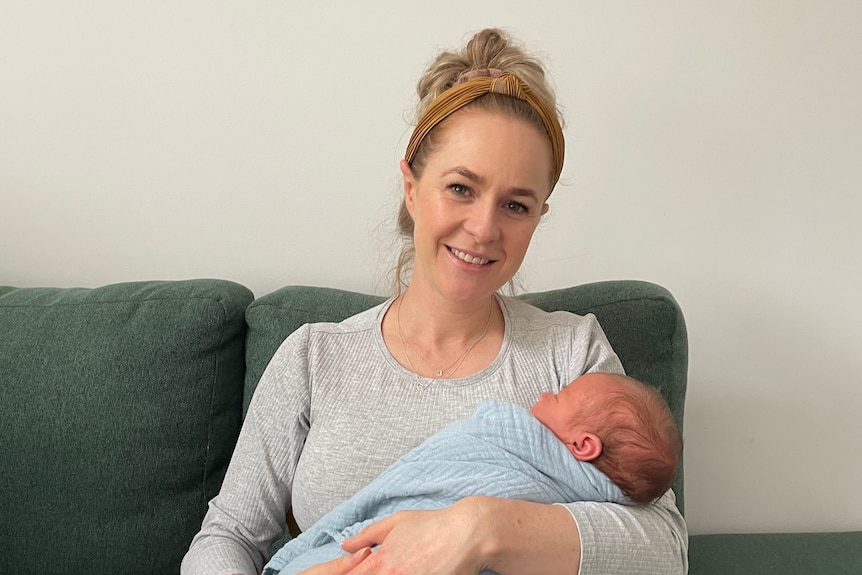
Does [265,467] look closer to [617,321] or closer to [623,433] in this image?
[623,433]

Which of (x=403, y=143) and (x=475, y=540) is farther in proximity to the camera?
(x=403, y=143)

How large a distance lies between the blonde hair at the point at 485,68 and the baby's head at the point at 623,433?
460 mm

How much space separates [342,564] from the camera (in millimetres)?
1161

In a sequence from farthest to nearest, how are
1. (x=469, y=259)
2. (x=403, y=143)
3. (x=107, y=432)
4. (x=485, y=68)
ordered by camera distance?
(x=403, y=143), (x=107, y=432), (x=485, y=68), (x=469, y=259)

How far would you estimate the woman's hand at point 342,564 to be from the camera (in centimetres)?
115

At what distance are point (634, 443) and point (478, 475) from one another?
246mm

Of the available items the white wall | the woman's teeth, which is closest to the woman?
the woman's teeth

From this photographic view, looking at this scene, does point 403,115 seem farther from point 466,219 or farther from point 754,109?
point 754,109

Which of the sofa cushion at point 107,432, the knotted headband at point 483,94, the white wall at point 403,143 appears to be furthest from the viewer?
the white wall at point 403,143

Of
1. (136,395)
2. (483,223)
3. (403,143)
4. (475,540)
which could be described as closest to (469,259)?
(483,223)

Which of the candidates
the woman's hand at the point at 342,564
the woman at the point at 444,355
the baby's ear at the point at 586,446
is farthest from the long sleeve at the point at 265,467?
the baby's ear at the point at 586,446

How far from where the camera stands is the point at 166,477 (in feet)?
5.29

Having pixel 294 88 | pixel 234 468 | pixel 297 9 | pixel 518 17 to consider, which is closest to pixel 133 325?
pixel 234 468

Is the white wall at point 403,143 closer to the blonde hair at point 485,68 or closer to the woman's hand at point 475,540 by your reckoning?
the blonde hair at point 485,68
